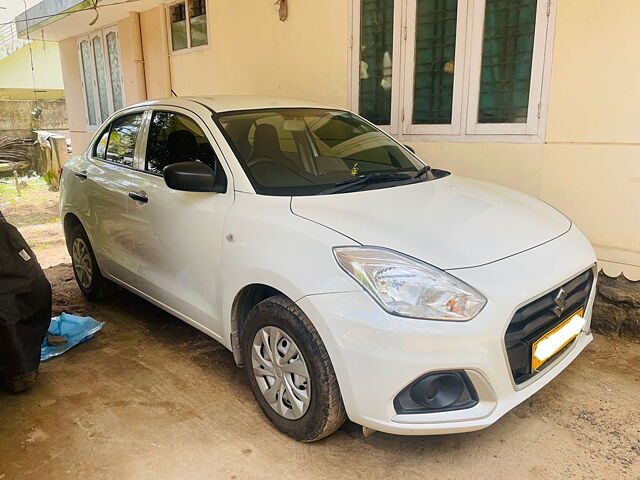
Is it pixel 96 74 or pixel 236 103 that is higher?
pixel 96 74

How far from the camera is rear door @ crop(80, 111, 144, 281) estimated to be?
3688mm

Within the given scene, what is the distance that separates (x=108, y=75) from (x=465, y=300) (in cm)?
988

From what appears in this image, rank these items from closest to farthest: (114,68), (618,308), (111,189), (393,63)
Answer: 1. (618,308)
2. (111,189)
3. (393,63)
4. (114,68)

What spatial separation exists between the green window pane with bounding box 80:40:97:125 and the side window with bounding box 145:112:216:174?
27.7 ft

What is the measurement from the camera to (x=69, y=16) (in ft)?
30.1

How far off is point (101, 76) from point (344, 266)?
10000 millimetres

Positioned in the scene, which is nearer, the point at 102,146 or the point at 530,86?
the point at 530,86

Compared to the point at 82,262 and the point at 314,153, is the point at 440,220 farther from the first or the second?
the point at 82,262

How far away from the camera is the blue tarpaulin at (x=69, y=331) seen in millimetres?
3538

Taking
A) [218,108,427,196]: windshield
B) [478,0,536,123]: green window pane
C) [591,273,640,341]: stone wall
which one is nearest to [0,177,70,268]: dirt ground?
[218,108,427,196]: windshield

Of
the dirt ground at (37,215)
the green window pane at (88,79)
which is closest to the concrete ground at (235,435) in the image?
the dirt ground at (37,215)

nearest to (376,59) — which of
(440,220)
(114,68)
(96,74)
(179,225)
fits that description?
(179,225)

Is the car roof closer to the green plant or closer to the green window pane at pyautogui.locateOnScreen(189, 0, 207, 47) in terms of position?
the green window pane at pyautogui.locateOnScreen(189, 0, 207, 47)

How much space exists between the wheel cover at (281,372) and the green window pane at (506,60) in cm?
287
